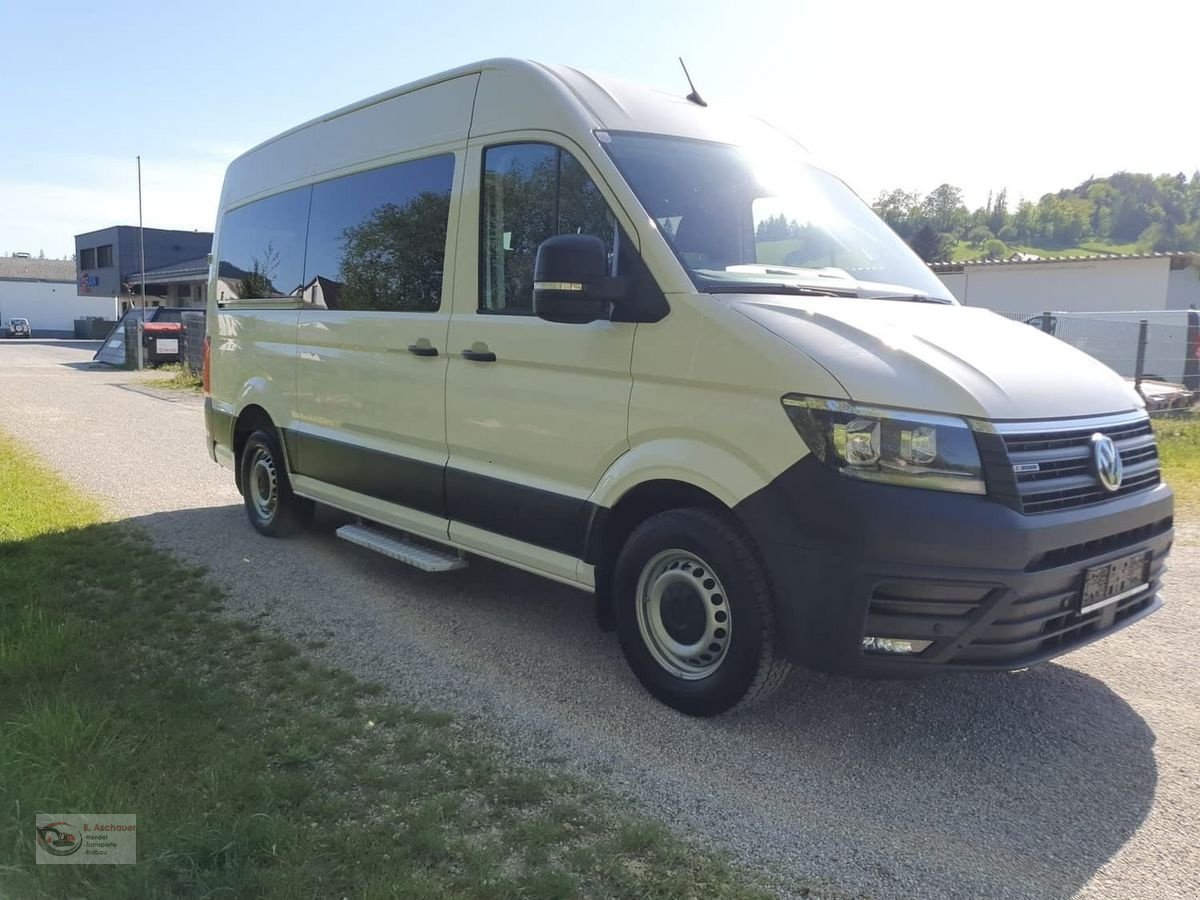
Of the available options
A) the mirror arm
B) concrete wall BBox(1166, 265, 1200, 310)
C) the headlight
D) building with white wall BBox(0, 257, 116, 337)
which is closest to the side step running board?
the mirror arm

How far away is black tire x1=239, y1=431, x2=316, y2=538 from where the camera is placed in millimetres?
6758

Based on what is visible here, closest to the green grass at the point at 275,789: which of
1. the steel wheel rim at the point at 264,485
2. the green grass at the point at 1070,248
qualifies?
the steel wheel rim at the point at 264,485

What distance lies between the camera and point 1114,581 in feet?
11.4

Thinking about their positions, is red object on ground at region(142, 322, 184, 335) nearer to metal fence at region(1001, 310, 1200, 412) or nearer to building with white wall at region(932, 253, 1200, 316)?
building with white wall at region(932, 253, 1200, 316)

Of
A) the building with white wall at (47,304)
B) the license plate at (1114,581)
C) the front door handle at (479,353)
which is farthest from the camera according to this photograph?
the building with white wall at (47,304)

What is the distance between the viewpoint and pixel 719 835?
301 cm

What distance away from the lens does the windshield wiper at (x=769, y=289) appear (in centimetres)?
368

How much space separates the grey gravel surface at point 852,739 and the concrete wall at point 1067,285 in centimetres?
2523

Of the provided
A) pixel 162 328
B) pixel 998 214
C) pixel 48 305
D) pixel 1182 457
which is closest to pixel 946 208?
pixel 998 214

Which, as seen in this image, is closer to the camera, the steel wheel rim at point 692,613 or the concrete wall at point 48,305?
the steel wheel rim at point 692,613

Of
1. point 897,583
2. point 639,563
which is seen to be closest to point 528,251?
point 639,563

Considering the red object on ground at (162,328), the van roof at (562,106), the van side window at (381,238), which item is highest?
the van roof at (562,106)

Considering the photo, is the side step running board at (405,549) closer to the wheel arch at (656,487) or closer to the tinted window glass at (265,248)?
the wheel arch at (656,487)

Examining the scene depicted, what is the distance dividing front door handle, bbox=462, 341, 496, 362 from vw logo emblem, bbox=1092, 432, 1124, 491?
2.59 m
